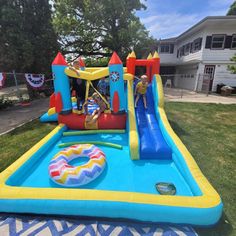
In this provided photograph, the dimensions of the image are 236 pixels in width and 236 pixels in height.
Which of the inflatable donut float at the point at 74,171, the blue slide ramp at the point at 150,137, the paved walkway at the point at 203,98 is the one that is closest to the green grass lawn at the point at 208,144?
the blue slide ramp at the point at 150,137

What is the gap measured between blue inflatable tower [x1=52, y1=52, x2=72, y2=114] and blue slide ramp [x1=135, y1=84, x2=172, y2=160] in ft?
7.50

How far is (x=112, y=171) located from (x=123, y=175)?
0.81ft

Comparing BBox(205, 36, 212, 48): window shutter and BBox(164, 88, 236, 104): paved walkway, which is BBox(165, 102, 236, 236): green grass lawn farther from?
BBox(205, 36, 212, 48): window shutter

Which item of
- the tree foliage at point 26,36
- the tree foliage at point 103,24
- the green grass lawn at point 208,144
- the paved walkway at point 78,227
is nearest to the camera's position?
the paved walkway at point 78,227

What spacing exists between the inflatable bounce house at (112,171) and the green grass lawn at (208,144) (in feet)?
1.84

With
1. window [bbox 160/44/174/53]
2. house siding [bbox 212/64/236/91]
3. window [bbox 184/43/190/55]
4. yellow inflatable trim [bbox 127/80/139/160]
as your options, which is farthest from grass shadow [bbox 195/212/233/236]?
window [bbox 160/44/174/53]

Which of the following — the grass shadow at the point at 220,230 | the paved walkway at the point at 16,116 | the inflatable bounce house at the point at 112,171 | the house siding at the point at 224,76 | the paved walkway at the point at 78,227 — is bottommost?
the paved walkway at the point at 16,116

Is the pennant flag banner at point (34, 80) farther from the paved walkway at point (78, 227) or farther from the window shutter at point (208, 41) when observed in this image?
the window shutter at point (208, 41)

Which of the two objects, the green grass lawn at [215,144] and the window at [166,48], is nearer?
the green grass lawn at [215,144]

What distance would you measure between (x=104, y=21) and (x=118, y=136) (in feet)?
41.7

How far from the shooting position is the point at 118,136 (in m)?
5.36

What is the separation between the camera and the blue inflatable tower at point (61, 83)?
18.2ft

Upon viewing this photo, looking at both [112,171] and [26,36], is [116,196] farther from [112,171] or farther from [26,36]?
[26,36]

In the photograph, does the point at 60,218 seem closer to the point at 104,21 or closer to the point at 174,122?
the point at 174,122
